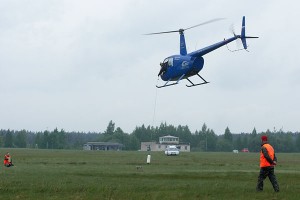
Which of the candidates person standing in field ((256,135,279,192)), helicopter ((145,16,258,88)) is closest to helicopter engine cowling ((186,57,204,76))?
helicopter ((145,16,258,88))

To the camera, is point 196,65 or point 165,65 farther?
point 165,65

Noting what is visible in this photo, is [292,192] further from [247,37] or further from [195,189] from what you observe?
[247,37]

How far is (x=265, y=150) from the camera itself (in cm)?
1805

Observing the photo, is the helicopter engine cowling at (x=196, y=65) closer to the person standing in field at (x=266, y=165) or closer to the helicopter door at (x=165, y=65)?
the helicopter door at (x=165, y=65)

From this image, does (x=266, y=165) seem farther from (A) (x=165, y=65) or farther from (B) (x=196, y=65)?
(A) (x=165, y=65)

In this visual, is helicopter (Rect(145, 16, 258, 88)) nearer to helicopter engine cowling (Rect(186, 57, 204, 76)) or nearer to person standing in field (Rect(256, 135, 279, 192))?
helicopter engine cowling (Rect(186, 57, 204, 76))

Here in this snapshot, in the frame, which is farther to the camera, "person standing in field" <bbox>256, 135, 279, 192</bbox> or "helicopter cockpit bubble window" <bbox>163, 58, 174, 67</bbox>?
"helicopter cockpit bubble window" <bbox>163, 58, 174, 67</bbox>

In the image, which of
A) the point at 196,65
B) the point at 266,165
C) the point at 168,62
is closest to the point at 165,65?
the point at 168,62

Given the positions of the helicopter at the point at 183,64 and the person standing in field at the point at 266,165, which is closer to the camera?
the person standing in field at the point at 266,165

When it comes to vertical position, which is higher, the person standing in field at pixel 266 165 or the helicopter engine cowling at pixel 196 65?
the helicopter engine cowling at pixel 196 65

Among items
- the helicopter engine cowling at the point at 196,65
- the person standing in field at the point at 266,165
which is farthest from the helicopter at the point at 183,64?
the person standing in field at the point at 266,165

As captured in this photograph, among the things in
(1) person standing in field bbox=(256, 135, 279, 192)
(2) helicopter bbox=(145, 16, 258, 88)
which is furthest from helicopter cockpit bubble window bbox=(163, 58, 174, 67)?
(1) person standing in field bbox=(256, 135, 279, 192)

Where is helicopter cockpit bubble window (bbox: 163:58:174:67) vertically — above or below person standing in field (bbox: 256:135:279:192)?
above

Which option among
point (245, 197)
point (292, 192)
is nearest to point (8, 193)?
point (245, 197)
